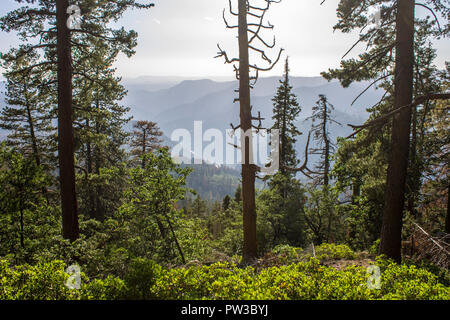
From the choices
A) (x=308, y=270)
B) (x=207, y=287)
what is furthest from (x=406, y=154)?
(x=207, y=287)

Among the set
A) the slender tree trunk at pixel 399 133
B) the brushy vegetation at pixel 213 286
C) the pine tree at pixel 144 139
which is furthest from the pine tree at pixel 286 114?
the brushy vegetation at pixel 213 286

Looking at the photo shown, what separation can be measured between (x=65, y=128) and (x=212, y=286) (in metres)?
6.22

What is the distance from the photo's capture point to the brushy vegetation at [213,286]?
3156mm

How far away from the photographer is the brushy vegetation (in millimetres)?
3156

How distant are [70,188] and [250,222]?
525 centimetres

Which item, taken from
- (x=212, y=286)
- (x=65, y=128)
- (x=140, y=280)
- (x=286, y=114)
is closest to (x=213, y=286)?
(x=212, y=286)

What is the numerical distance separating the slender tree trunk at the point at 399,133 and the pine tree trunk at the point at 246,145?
11.6 feet

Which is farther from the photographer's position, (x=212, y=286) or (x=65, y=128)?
(x=65, y=128)

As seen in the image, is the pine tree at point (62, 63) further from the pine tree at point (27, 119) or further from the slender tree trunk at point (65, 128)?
the pine tree at point (27, 119)

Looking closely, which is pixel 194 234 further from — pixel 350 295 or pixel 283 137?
pixel 283 137

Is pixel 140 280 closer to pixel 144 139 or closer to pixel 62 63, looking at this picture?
pixel 62 63

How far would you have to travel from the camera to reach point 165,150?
927 centimetres

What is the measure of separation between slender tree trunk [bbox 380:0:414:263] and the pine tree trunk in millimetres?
3530

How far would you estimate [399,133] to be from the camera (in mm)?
6379
